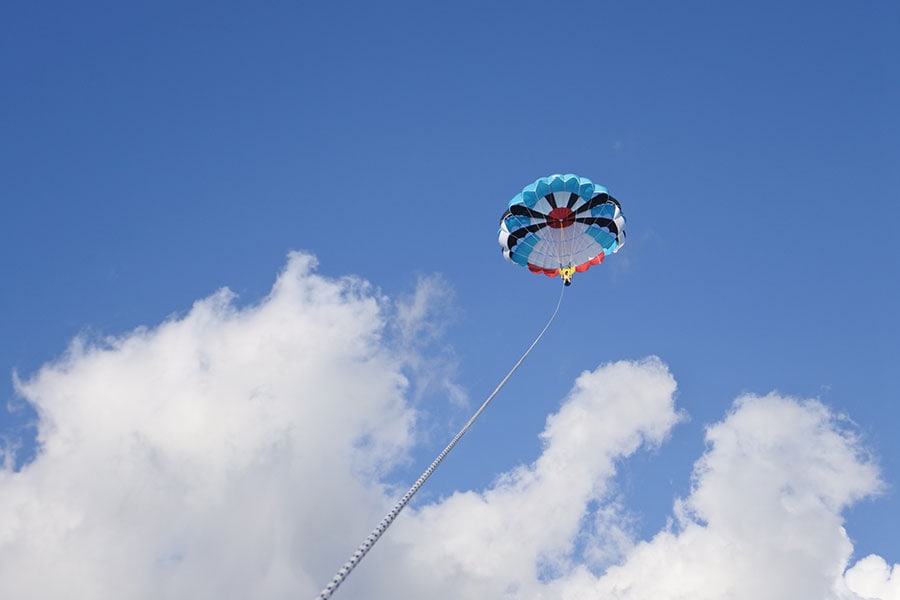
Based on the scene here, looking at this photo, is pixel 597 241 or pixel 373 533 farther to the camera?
pixel 597 241

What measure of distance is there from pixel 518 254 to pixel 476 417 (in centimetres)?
1960

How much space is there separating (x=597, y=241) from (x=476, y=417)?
20.3 meters

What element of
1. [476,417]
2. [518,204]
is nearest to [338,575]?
[476,417]

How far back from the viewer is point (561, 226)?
4034 centimetres

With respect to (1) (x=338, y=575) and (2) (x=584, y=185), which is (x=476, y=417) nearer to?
(1) (x=338, y=575)

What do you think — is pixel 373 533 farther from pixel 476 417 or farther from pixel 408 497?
pixel 476 417

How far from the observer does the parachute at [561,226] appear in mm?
38562

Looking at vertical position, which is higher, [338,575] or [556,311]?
[556,311]

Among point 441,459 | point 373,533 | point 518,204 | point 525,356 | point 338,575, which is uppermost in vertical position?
point 518,204

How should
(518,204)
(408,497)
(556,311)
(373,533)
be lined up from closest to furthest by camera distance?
(373,533) → (408,497) → (556,311) → (518,204)

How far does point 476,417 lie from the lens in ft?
78.8

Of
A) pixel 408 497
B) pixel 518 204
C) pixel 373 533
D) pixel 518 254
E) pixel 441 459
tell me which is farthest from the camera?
pixel 518 254

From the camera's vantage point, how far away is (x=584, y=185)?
38281 millimetres

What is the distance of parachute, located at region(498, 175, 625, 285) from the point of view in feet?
127
